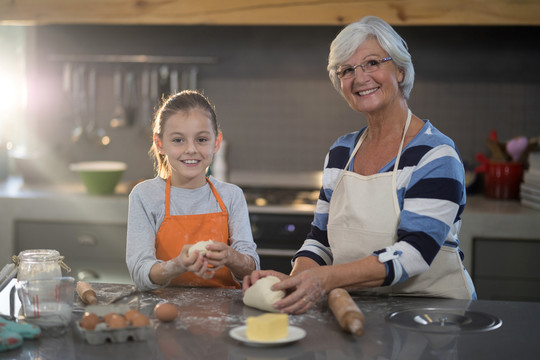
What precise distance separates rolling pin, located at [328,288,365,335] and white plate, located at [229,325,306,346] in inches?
3.3

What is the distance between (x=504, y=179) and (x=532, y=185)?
0.21 metres

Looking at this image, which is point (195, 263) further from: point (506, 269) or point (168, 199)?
point (506, 269)

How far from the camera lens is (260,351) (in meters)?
1.12

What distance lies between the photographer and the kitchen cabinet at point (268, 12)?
2889 mm

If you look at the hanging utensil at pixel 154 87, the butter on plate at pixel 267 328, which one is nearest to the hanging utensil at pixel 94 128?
the hanging utensil at pixel 154 87

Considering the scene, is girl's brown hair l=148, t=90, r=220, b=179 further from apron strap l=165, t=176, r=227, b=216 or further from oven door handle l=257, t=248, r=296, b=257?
oven door handle l=257, t=248, r=296, b=257

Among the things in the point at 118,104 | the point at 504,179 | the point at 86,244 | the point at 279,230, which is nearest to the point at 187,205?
the point at 279,230

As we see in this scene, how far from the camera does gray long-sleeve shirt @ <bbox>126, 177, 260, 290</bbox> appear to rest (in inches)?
63.4

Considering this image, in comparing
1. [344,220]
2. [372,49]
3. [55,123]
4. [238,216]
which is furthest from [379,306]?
[55,123]

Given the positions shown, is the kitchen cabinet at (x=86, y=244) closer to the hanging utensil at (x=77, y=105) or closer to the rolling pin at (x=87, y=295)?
the hanging utensil at (x=77, y=105)

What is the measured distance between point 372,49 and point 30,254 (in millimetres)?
966

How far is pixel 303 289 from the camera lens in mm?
1369

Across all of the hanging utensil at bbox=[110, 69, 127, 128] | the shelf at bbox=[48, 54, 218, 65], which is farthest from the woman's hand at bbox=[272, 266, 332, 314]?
the hanging utensil at bbox=[110, 69, 127, 128]

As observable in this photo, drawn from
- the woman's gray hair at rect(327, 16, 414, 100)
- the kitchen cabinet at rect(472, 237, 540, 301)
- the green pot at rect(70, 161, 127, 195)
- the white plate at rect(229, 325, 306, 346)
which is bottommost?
the kitchen cabinet at rect(472, 237, 540, 301)
